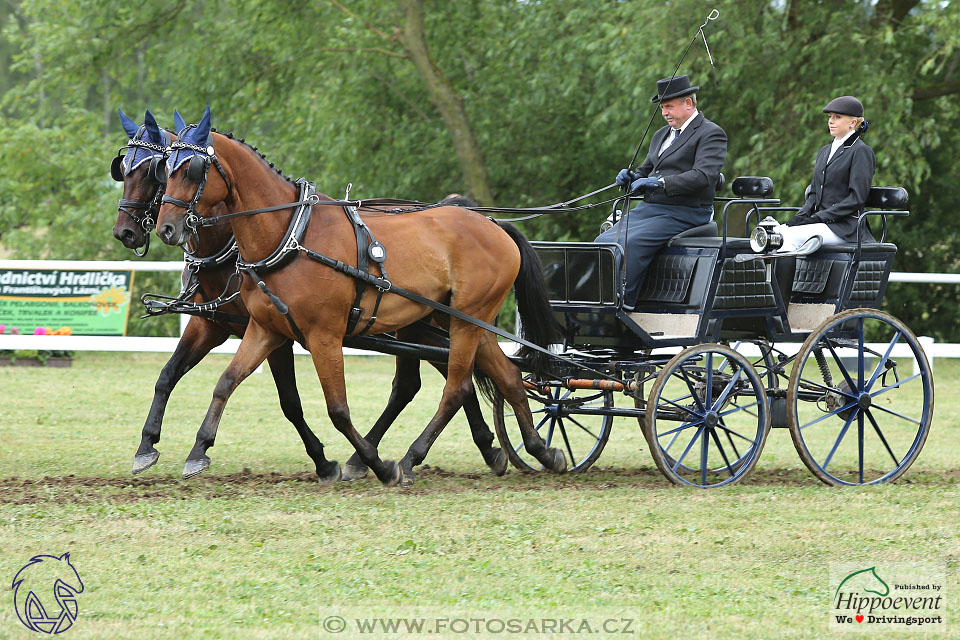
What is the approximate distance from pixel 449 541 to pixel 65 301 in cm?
853

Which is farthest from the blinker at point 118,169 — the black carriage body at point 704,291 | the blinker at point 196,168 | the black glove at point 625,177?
the black glove at point 625,177

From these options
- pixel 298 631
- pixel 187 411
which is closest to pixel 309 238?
pixel 298 631

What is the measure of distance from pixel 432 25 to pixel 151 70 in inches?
165

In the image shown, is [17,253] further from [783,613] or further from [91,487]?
[783,613]

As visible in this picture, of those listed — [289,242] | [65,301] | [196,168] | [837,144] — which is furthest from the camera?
[65,301]

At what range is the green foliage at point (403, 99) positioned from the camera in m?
15.0

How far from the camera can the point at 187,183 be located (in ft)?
20.3

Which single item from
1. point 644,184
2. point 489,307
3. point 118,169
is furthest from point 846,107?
point 118,169

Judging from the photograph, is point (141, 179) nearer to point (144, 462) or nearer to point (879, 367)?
point (144, 462)

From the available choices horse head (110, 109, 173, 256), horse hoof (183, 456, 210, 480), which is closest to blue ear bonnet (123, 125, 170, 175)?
horse head (110, 109, 173, 256)

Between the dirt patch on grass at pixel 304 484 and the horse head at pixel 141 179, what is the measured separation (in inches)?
52.1

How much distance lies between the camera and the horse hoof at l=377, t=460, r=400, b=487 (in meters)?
6.89

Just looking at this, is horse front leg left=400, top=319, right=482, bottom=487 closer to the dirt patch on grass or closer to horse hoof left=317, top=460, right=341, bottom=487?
the dirt patch on grass

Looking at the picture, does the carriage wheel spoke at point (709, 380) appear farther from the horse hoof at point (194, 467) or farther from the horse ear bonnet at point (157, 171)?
the horse ear bonnet at point (157, 171)
